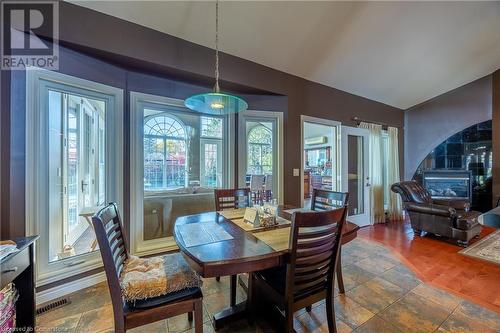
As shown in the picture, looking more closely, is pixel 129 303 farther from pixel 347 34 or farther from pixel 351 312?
pixel 347 34

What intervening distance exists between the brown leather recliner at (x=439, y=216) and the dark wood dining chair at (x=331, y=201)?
8.13ft

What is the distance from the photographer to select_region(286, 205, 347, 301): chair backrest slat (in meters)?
1.30

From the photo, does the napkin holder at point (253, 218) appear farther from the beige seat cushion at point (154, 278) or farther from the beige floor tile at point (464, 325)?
the beige floor tile at point (464, 325)

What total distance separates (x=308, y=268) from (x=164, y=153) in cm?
239

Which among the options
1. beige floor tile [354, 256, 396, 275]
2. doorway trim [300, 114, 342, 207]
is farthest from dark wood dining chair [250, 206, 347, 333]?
doorway trim [300, 114, 342, 207]

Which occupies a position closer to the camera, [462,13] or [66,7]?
[66,7]

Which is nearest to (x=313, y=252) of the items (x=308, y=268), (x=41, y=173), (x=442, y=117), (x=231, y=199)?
(x=308, y=268)

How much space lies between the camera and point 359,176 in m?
4.70

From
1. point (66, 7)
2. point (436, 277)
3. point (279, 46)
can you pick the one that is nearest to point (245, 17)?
point (279, 46)

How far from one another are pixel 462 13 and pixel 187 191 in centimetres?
451

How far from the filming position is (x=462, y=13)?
9.87 feet

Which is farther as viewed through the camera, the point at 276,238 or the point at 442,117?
the point at 442,117

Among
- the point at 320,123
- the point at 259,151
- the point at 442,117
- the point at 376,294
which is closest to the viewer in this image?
the point at 376,294

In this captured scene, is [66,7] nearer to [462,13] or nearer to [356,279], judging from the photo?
[356,279]
